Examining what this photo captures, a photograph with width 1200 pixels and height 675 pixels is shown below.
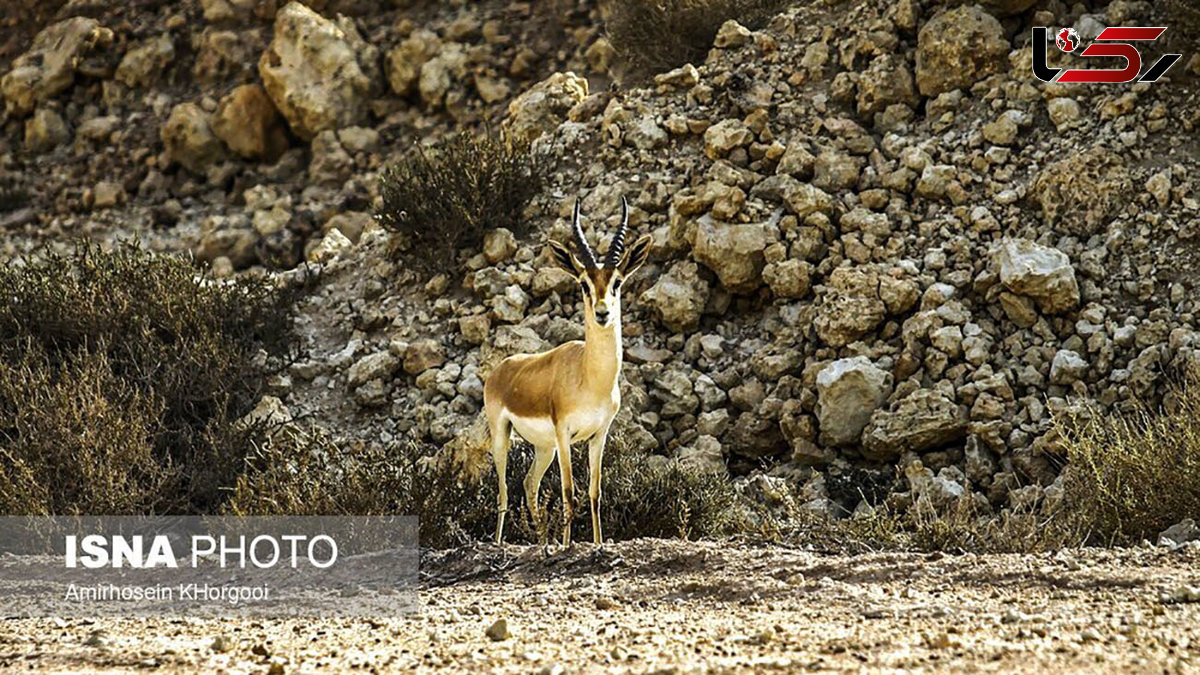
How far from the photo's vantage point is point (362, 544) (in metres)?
7.97

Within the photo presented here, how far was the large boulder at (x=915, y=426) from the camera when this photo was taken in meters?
10.2

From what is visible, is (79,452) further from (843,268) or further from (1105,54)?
(1105,54)

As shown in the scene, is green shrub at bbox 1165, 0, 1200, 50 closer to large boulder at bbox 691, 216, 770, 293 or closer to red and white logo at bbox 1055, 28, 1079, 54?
red and white logo at bbox 1055, 28, 1079, 54

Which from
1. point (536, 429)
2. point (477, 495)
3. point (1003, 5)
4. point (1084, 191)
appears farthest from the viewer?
point (1003, 5)

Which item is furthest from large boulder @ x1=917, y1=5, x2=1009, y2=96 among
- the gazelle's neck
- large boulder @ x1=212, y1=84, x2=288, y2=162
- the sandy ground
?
large boulder @ x1=212, y1=84, x2=288, y2=162

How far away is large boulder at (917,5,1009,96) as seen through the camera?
492 inches

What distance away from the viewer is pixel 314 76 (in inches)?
706

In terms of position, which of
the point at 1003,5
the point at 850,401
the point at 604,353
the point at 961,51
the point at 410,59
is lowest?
the point at 850,401

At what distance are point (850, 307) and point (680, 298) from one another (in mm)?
1571

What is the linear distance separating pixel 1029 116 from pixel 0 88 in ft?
51.6

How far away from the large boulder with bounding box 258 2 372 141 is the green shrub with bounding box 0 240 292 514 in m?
4.61

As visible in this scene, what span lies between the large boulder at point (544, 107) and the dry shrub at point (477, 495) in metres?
5.45

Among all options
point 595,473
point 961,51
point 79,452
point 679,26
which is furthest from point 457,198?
point 595,473

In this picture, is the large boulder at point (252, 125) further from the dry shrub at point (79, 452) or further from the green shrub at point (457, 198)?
the dry shrub at point (79, 452)
